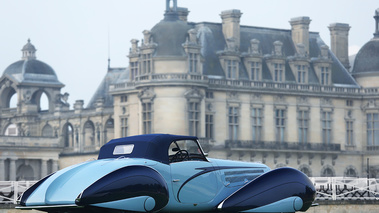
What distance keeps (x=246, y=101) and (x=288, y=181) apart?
59566 millimetres

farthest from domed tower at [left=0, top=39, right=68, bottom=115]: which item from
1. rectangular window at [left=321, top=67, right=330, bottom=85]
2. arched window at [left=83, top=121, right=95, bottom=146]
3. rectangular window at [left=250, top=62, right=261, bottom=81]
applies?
rectangular window at [left=321, top=67, right=330, bottom=85]

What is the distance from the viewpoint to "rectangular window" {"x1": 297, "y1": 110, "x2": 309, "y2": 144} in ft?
282

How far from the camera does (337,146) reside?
86.9 m

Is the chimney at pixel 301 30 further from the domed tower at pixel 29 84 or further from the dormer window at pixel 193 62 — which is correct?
the domed tower at pixel 29 84

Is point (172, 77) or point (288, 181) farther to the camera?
point (172, 77)

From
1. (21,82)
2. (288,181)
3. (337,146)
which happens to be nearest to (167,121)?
(337,146)

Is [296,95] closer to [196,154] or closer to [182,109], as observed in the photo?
[182,109]

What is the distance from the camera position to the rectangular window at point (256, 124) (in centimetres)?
8294

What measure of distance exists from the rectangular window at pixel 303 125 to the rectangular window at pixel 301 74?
2.34 metres

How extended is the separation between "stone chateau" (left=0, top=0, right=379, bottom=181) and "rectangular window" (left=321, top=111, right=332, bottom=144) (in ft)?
0.25

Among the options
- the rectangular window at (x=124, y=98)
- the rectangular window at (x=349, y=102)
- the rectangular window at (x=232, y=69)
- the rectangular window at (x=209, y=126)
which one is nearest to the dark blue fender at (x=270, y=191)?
the rectangular window at (x=209, y=126)

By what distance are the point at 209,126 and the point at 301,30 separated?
1265cm

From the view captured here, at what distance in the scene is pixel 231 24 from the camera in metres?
83.7

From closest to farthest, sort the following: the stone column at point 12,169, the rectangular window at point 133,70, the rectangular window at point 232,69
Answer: the rectangular window at point 232,69 → the rectangular window at point 133,70 → the stone column at point 12,169
